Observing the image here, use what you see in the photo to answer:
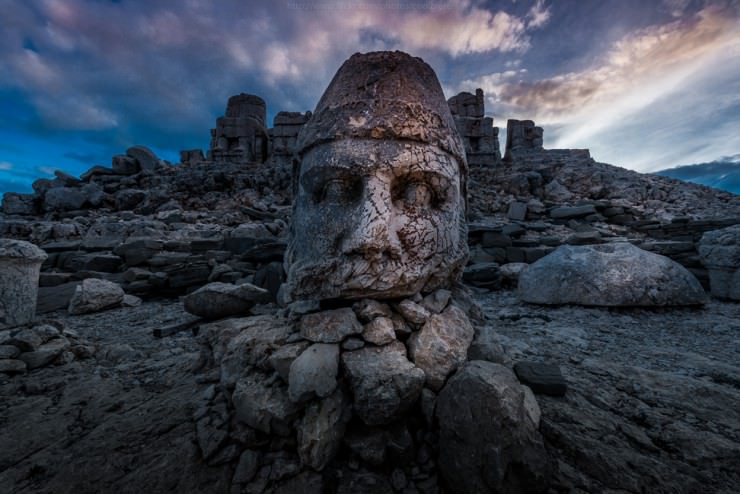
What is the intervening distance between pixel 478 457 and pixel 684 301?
4.51 metres

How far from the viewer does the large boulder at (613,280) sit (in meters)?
3.75

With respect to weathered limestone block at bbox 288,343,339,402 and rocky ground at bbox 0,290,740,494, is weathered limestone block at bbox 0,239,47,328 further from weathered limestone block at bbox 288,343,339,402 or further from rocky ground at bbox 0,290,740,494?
weathered limestone block at bbox 288,343,339,402

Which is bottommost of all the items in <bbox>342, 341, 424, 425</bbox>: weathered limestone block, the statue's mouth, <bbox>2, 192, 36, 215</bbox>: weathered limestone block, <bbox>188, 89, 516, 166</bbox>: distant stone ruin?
<bbox>342, 341, 424, 425</bbox>: weathered limestone block

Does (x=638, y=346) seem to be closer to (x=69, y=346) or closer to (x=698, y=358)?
(x=698, y=358)

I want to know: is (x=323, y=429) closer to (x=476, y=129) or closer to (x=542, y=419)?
(x=542, y=419)

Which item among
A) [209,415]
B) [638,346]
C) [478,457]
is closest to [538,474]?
[478,457]

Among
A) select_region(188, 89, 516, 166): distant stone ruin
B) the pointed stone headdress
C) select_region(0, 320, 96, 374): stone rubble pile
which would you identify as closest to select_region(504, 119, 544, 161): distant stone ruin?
select_region(188, 89, 516, 166): distant stone ruin

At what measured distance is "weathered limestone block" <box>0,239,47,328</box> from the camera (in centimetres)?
327

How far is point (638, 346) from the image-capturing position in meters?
2.67

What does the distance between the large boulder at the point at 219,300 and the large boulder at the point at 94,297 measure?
1.89 m

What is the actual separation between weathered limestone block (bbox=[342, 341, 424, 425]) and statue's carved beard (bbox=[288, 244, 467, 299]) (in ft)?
1.23

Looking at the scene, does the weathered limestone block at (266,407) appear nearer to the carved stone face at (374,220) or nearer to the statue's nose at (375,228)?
the carved stone face at (374,220)

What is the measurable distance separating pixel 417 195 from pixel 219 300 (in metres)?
2.97

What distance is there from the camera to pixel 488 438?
114cm
